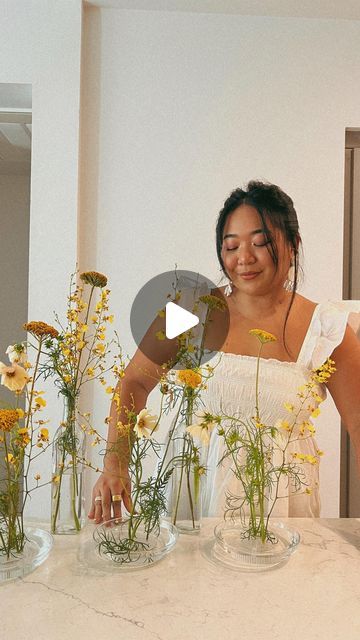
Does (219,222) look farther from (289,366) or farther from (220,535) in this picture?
(220,535)

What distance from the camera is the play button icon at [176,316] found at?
1.47 m

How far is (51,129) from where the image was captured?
1913 millimetres

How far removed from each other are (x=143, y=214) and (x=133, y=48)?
0.58 metres

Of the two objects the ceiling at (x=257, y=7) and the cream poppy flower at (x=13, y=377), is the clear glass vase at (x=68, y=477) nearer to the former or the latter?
the cream poppy flower at (x=13, y=377)

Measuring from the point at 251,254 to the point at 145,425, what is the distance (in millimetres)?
975

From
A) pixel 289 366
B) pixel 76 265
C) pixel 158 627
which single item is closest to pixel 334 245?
pixel 289 366

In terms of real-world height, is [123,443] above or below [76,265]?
below

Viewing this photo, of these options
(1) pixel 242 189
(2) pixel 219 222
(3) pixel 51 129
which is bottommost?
(2) pixel 219 222

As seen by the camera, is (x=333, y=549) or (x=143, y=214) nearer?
(x=333, y=549)

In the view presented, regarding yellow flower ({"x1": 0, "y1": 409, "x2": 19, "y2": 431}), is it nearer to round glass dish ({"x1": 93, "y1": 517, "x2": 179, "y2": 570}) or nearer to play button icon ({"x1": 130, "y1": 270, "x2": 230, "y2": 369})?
round glass dish ({"x1": 93, "y1": 517, "x2": 179, "y2": 570})

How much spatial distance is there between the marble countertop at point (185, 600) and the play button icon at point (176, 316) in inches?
20.7

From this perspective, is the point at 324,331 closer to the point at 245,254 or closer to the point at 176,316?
the point at 245,254

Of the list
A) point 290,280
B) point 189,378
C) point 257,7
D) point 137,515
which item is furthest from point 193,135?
point 137,515

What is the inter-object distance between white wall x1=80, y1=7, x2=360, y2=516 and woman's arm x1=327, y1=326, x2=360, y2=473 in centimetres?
26
